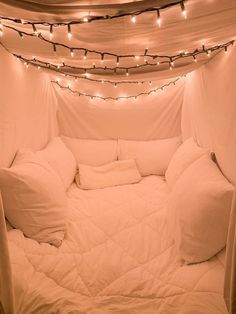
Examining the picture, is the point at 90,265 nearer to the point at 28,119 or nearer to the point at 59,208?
the point at 59,208

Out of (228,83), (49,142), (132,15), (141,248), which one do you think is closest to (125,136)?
(49,142)

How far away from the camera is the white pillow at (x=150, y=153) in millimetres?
2656

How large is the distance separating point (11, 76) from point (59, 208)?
103cm

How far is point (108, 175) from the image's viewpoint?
2.49 metres

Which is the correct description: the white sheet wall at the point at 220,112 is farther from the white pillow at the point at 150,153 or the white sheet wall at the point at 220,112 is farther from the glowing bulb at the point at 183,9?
the glowing bulb at the point at 183,9

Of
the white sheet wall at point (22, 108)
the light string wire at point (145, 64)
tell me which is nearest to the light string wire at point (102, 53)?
the light string wire at point (145, 64)

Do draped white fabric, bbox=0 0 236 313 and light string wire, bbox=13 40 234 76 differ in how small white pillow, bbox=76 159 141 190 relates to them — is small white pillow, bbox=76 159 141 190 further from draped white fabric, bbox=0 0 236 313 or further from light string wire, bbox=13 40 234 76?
light string wire, bbox=13 40 234 76

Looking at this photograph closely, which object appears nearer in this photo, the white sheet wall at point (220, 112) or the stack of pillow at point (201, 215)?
the stack of pillow at point (201, 215)

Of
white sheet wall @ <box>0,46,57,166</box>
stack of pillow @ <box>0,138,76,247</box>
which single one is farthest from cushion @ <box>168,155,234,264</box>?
white sheet wall @ <box>0,46,57,166</box>

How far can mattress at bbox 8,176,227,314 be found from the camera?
0.97 m

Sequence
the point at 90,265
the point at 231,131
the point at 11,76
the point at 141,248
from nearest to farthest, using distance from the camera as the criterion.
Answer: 1. the point at 90,265
2. the point at 141,248
3. the point at 231,131
4. the point at 11,76

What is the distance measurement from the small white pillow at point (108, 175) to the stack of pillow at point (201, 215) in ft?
2.87

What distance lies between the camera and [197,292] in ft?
3.37

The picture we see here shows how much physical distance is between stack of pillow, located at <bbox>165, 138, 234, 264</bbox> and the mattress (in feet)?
0.21
